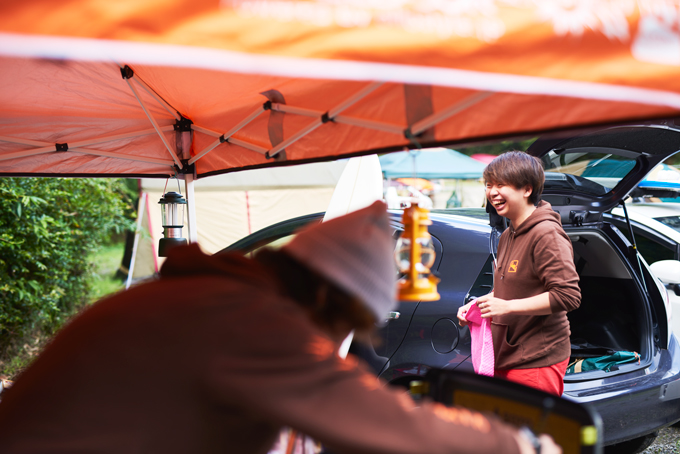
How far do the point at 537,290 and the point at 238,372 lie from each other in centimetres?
170

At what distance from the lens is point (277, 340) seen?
0.94 meters

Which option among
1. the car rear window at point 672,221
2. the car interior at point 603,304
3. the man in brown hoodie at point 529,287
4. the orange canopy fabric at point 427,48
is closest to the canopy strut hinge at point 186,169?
the orange canopy fabric at point 427,48

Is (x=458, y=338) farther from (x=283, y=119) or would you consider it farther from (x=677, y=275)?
(x=677, y=275)

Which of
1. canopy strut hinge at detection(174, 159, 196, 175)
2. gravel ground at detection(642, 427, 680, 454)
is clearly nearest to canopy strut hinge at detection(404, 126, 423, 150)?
canopy strut hinge at detection(174, 159, 196, 175)

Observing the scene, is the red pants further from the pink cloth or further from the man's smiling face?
the man's smiling face

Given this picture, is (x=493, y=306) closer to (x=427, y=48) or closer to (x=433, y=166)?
(x=427, y=48)

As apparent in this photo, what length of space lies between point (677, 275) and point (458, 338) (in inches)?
81.6

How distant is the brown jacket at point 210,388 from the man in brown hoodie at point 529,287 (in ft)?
4.09

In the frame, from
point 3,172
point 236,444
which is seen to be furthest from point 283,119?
point 3,172

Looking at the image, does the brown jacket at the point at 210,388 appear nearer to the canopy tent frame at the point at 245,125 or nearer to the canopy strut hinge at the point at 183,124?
the canopy tent frame at the point at 245,125

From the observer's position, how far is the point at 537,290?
2.26 m

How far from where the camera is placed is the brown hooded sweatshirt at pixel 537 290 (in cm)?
216

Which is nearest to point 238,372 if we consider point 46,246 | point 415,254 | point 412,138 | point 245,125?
point 415,254

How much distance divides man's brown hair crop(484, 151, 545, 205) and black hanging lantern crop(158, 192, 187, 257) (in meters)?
2.21
